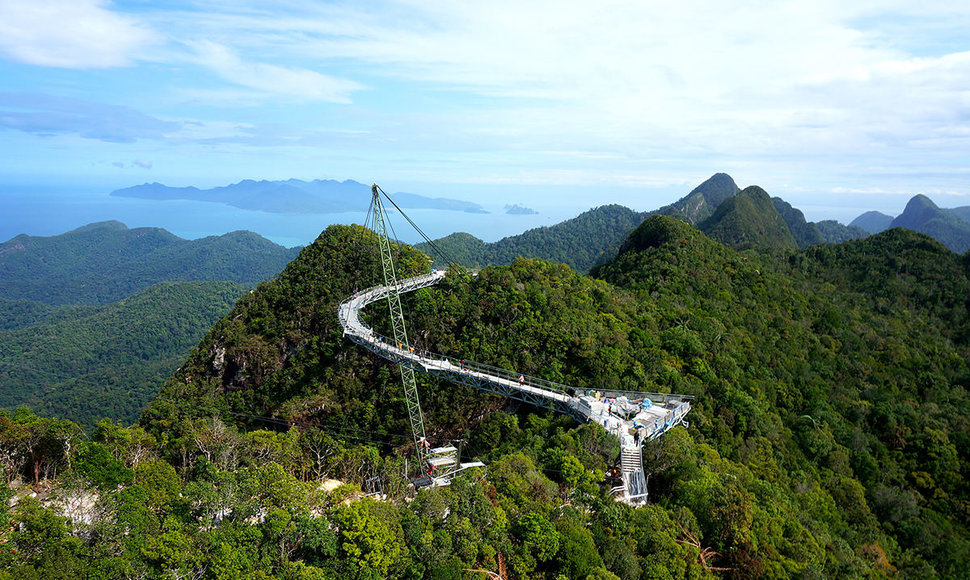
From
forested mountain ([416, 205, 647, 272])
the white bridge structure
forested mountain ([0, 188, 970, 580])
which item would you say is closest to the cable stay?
the white bridge structure

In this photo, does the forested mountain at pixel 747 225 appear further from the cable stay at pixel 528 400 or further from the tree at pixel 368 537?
the tree at pixel 368 537

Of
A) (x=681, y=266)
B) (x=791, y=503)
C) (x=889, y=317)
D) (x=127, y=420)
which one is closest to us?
(x=791, y=503)

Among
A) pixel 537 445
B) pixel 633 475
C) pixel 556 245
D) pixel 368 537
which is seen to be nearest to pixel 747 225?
pixel 556 245

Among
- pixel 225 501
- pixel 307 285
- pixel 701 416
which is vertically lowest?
pixel 701 416

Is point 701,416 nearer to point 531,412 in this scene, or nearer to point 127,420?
point 531,412

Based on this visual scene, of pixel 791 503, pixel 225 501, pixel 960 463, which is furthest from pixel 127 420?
pixel 960 463

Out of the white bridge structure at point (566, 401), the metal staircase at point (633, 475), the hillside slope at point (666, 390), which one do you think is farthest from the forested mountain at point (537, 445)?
the white bridge structure at point (566, 401)
